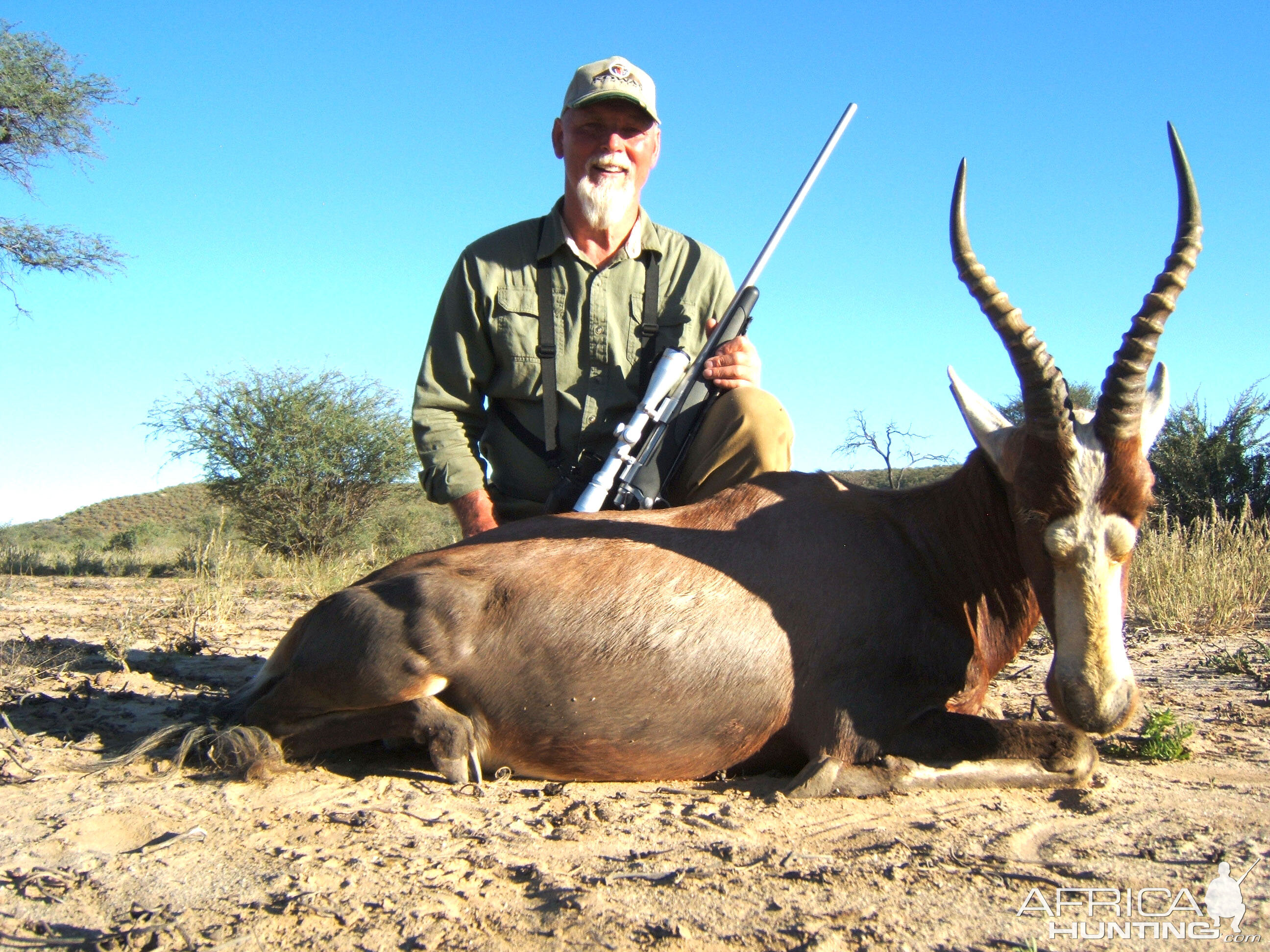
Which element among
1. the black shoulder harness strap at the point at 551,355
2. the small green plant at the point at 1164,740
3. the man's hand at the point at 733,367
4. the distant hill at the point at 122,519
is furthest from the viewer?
the distant hill at the point at 122,519

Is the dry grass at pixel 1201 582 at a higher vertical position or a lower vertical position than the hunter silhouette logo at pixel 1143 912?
higher

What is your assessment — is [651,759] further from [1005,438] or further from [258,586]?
[258,586]

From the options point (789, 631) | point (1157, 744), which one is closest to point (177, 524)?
point (789, 631)

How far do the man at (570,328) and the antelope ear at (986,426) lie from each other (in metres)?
1.50

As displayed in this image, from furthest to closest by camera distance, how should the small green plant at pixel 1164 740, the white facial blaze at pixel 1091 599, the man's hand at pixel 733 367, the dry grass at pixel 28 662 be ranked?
the man's hand at pixel 733 367
the dry grass at pixel 28 662
the small green plant at pixel 1164 740
the white facial blaze at pixel 1091 599

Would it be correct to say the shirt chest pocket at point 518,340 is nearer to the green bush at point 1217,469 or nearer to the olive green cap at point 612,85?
the olive green cap at point 612,85

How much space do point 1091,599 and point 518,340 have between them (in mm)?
3268

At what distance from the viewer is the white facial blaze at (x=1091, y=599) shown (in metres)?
2.92

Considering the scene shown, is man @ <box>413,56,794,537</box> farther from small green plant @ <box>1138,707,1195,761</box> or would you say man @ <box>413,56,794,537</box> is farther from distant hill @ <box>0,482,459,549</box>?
small green plant @ <box>1138,707,1195,761</box>

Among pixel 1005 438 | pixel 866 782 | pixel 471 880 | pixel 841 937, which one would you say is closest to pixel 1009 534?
pixel 1005 438

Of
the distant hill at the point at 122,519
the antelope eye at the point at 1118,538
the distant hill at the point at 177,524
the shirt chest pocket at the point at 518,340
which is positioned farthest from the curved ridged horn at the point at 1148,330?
the distant hill at the point at 122,519

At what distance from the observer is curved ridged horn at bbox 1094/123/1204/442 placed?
3.03 m

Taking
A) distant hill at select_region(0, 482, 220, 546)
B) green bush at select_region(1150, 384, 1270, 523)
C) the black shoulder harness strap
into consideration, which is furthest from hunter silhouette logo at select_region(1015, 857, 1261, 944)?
distant hill at select_region(0, 482, 220, 546)

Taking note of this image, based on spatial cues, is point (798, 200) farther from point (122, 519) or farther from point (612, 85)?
point (122, 519)
